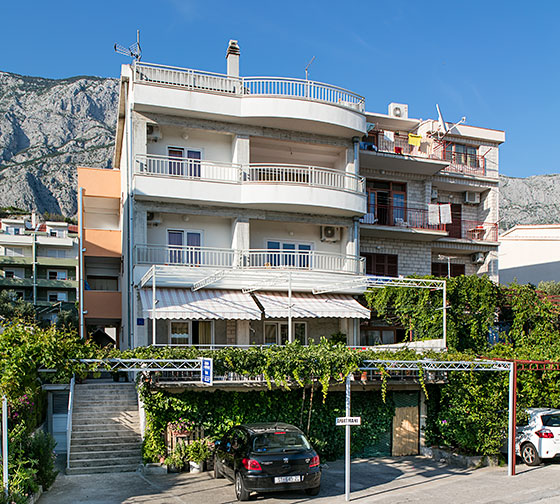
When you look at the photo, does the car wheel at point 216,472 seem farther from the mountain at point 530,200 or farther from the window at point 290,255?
the mountain at point 530,200

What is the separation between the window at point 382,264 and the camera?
29594mm

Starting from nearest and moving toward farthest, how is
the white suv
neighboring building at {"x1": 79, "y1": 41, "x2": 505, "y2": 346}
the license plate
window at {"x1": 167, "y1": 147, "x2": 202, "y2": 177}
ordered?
the license plate
the white suv
neighboring building at {"x1": 79, "y1": 41, "x2": 505, "y2": 346}
window at {"x1": 167, "y1": 147, "x2": 202, "y2": 177}

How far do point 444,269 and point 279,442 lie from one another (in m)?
21.5

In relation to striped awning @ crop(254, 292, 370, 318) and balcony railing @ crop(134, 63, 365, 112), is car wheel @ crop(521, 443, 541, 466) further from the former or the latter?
balcony railing @ crop(134, 63, 365, 112)

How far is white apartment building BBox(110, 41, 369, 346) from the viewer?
76.0ft

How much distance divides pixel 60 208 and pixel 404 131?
9704 centimetres

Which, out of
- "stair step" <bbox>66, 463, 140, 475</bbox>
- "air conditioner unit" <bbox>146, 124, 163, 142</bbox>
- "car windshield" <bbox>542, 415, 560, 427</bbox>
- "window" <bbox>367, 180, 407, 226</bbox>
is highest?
"air conditioner unit" <bbox>146, 124, 163, 142</bbox>

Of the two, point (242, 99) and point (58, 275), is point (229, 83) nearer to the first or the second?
point (242, 99)

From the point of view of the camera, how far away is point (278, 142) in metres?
26.3

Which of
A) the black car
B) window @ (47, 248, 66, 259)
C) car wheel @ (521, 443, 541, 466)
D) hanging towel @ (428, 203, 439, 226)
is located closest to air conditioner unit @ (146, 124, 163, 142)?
hanging towel @ (428, 203, 439, 226)

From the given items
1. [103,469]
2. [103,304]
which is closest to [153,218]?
[103,304]

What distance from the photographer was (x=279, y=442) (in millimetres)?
12930

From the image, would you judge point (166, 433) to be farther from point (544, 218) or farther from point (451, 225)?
point (544, 218)

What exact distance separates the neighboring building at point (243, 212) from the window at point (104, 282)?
4.01 metres
